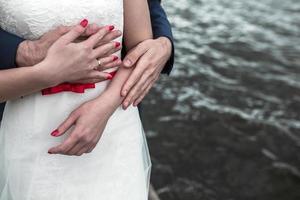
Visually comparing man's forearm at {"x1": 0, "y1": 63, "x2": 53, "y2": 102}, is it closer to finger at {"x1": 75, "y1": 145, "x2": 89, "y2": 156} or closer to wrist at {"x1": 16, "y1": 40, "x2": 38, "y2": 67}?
wrist at {"x1": 16, "y1": 40, "x2": 38, "y2": 67}

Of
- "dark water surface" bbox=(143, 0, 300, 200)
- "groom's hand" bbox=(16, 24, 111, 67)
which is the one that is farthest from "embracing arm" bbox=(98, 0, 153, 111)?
"dark water surface" bbox=(143, 0, 300, 200)

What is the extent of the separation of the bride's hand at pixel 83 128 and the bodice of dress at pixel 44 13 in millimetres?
220

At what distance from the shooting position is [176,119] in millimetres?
4629

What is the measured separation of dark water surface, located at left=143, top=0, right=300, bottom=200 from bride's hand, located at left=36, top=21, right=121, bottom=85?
7.99ft

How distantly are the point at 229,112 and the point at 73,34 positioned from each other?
3.63 m

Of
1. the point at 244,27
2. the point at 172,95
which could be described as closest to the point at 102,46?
the point at 172,95

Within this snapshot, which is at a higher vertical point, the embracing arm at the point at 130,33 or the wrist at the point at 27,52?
the wrist at the point at 27,52

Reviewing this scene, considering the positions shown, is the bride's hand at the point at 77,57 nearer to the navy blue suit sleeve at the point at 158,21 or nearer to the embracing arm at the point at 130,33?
the embracing arm at the point at 130,33

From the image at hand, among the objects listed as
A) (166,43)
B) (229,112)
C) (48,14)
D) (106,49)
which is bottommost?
(229,112)

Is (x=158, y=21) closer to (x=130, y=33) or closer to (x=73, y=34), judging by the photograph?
(x=130, y=33)

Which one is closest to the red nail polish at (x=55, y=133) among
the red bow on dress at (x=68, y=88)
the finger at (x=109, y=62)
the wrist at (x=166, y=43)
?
the red bow on dress at (x=68, y=88)

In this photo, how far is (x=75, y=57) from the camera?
126 centimetres

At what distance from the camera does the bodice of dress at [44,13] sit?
124cm

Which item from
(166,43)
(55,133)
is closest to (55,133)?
(55,133)
